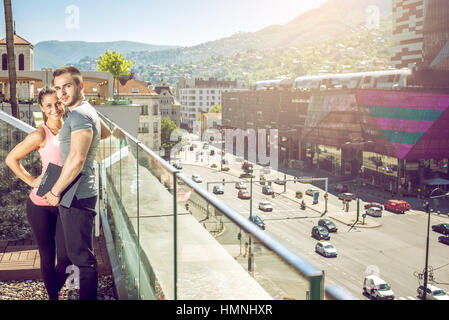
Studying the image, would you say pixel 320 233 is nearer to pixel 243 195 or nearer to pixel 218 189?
pixel 243 195

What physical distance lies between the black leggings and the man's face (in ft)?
3.40

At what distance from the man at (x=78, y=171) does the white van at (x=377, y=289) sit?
81.1 feet

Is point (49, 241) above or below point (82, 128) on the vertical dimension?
below

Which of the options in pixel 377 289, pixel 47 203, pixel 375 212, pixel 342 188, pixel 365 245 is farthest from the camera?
pixel 342 188

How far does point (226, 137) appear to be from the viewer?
111938 mm

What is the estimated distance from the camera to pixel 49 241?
4.83 meters

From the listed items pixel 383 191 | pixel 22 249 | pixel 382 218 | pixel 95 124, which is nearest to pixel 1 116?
pixel 22 249

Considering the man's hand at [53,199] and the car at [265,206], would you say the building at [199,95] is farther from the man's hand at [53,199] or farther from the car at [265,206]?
the man's hand at [53,199]

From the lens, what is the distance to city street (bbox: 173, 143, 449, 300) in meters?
30.9

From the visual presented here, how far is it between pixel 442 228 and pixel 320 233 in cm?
1181

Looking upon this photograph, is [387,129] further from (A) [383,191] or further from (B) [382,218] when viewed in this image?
(B) [382,218]

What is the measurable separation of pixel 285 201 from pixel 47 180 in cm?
5224

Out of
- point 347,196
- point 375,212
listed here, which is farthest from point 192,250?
point 347,196

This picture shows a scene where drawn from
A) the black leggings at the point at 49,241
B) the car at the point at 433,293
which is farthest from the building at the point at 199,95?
the black leggings at the point at 49,241
